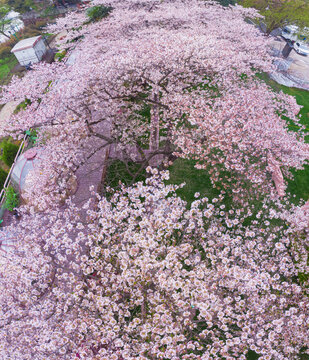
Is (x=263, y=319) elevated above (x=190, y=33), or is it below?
below

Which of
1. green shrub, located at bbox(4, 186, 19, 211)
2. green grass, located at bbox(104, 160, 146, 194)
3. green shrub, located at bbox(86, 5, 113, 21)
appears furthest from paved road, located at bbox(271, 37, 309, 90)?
green shrub, located at bbox(4, 186, 19, 211)

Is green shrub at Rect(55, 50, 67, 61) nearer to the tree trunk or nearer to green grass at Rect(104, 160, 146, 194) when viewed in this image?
the tree trunk

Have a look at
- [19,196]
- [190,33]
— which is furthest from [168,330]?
[190,33]

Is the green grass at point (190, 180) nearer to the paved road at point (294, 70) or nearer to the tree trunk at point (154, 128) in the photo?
the tree trunk at point (154, 128)

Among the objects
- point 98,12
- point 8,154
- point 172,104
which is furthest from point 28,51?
point 172,104

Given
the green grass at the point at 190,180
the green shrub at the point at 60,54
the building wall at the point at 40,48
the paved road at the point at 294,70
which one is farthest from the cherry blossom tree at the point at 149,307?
the building wall at the point at 40,48

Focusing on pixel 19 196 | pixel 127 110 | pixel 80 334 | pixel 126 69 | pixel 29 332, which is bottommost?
pixel 19 196

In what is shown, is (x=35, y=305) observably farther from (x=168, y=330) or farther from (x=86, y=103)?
(x=86, y=103)
